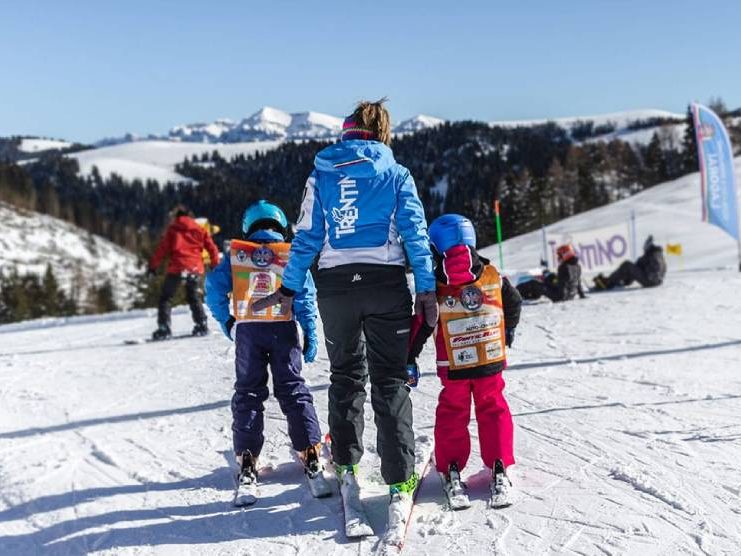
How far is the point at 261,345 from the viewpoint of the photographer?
346 centimetres

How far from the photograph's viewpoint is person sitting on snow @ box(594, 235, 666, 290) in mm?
12711

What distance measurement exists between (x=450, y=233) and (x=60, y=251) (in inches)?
3698

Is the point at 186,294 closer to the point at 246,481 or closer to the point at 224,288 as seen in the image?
the point at 224,288

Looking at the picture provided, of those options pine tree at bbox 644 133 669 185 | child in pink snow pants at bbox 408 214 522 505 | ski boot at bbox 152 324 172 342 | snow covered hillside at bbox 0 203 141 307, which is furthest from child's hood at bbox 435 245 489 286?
snow covered hillside at bbox 0 203 141 307

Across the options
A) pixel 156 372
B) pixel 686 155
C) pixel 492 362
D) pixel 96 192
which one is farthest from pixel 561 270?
pixel 96 192

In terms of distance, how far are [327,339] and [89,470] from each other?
6.80ft

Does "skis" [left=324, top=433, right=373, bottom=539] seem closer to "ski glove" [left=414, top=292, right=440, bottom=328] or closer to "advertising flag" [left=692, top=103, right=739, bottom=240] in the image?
"ski glove" [left=414, top=292, right=440, bottom=328]

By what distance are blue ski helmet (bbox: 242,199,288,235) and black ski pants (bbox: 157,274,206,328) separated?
5.59 meters

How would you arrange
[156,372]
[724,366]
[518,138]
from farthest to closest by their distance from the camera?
[518,138] → [156,372] → [724,366]

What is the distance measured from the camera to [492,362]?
3.18 meters

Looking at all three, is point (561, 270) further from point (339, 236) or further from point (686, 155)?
point (686, 155)

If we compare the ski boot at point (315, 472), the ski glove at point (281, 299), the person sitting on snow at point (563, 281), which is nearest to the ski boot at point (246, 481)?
the ski boot at point (315, 472)

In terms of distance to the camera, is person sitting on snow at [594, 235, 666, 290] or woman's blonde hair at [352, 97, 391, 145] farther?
person sitting on snow at [594, 235, 666, 290]

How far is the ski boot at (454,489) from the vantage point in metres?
3.01
